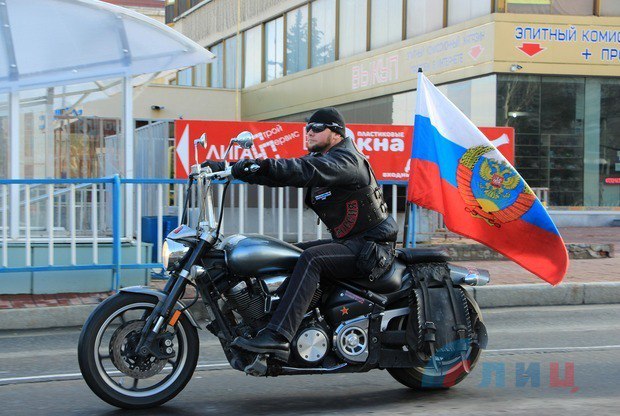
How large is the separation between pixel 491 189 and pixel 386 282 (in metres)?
1.24

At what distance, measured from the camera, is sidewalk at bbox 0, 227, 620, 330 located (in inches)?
313

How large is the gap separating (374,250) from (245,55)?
32.9 metres

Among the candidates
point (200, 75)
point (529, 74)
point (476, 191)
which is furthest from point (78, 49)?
point (200, 75)

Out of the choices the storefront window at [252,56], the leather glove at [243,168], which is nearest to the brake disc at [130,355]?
the leather glove at [243,168]

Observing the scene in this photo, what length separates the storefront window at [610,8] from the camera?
21.8 meters

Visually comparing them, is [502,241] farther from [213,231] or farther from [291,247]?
[213,231]

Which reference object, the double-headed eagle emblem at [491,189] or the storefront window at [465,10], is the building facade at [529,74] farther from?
the double-headed eagle emblem at [491,189]

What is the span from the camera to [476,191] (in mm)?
5977

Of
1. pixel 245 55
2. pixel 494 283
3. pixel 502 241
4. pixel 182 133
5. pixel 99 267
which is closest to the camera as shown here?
pixel 502 241

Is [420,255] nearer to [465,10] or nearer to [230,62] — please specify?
[465,10]

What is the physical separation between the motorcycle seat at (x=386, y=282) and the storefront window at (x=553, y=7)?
17.5m

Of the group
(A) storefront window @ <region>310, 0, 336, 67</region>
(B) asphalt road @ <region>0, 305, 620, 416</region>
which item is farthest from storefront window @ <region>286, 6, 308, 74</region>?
(B) asphalt road @ <region>0, 305, 620, 416</region>

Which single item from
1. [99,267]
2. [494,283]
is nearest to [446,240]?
[494,283]

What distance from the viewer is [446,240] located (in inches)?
452
